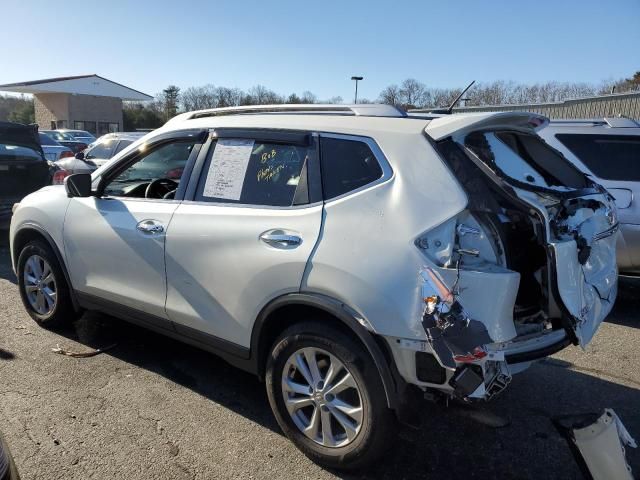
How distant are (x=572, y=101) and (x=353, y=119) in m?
16.7

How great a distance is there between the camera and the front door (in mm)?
3535

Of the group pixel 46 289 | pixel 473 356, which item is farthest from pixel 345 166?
pixel 46 289

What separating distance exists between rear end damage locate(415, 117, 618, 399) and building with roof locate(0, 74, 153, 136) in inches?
2072

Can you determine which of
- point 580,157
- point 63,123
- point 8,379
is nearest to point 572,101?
point 580,157

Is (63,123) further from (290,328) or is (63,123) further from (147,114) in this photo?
(290,328)

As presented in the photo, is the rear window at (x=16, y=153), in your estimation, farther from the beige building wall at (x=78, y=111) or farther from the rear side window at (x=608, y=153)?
the beige building wall at (x=78, y=111)

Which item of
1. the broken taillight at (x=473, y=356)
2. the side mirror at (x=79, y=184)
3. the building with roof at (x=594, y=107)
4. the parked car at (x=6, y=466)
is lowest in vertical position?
the parked car at (x=6, y=466)

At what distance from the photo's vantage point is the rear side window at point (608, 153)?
5410mm

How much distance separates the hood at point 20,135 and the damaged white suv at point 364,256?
635cm

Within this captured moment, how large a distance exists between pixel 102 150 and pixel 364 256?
11.5 meters

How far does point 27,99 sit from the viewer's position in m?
68.4

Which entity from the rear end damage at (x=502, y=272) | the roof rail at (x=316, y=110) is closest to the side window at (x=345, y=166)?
the roof rail at (x=316, y=110)

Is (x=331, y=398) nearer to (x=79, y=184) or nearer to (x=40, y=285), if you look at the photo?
(x=79, y=184)

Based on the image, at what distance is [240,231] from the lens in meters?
3.04
